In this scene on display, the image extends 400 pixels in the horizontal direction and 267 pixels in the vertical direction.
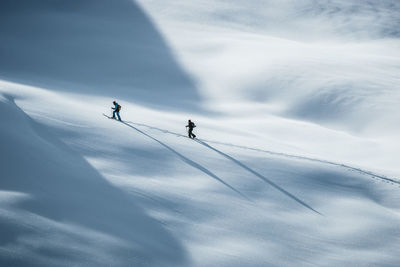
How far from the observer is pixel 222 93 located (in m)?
28.4

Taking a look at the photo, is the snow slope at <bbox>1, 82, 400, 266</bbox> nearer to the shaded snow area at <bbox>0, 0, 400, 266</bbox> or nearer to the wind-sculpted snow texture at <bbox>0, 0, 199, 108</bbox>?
the shaded snow area at <bbox>0, 0, 400, 266</bbox>

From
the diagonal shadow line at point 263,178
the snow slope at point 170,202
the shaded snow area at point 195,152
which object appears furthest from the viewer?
the diagonal shadow line at point 263,178

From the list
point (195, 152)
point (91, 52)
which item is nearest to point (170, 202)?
point (195, 152)

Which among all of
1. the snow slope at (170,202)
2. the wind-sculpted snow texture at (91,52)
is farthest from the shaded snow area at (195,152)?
the wind-sculpted snow texture at (91,52)

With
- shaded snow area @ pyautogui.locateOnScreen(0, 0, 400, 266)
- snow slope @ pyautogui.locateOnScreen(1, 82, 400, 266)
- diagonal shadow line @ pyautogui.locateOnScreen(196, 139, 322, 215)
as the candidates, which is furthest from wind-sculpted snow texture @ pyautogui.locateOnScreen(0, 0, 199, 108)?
snow slope @ pyautogui.locateOnScreen(1, 82, 400, 266)

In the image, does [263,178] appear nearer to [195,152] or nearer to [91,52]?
[195,152]

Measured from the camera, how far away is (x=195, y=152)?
1401 centimetres

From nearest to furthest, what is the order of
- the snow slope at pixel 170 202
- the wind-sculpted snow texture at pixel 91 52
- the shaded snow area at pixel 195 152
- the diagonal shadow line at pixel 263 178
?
the snow slope at pixel 170 202 → the shaded snow area at pixel 195 152 → the diagonal shadow line at pixel 263 178 → the wind-sculpted snow texture at pixel 91 52

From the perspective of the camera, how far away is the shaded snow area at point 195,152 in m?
8.61

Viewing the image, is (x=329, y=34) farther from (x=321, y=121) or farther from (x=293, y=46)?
(x=321, y=121)

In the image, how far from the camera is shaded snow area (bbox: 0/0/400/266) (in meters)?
8.61

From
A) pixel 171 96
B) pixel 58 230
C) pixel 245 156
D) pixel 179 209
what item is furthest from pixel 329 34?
pixel 58 230

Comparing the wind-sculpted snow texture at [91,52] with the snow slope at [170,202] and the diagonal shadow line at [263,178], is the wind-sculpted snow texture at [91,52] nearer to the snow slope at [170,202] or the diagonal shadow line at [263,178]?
the diagonal shadow line at [263,178]

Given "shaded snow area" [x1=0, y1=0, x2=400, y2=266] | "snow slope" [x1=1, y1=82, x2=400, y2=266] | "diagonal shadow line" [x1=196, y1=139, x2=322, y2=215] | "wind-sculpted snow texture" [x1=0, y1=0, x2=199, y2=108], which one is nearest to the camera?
"snow slope" [x1=1, y1=82, x2=400, y2=266]
